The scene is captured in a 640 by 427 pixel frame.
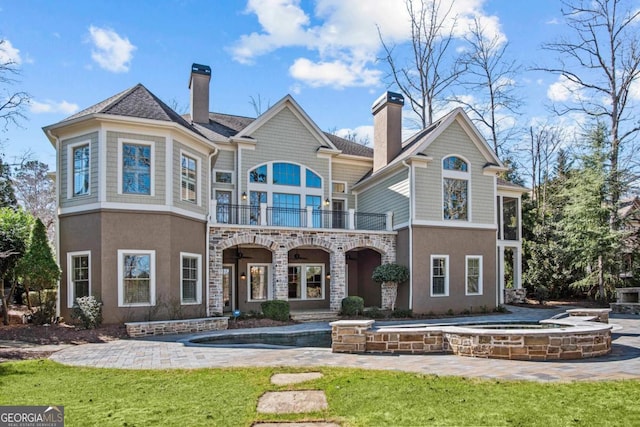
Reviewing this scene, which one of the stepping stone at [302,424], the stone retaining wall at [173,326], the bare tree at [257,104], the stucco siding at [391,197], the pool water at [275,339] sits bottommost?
the pool water at [275,339]

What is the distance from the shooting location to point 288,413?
5219 millimetres

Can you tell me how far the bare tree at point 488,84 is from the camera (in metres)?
28.6

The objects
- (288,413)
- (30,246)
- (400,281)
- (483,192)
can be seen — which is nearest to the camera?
(288,413)

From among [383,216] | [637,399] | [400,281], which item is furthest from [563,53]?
[637,399]

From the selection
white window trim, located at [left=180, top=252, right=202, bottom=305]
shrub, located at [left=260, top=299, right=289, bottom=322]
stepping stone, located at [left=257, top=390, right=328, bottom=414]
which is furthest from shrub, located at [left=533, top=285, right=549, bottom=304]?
stepping stone, located at [left=257, top=390, right=328, bottom=414]

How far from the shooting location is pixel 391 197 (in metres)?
18.8

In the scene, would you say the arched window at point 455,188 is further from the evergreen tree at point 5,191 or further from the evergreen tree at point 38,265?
the evergreen tree at point 5,191

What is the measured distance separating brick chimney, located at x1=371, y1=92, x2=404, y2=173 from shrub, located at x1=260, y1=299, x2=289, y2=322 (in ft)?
24.7

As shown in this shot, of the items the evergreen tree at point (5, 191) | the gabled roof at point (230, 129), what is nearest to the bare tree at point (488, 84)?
the gabled roof at point (230, 129)

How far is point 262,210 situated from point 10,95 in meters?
11.1

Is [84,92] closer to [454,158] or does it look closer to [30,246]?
[30,246]

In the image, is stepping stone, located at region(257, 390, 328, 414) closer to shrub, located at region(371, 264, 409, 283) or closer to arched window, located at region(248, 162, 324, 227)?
shrub, located at region(371, 264, 409, 283)

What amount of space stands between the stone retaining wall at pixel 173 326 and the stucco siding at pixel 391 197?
7.97m

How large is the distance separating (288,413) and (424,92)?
2538 centimetres
